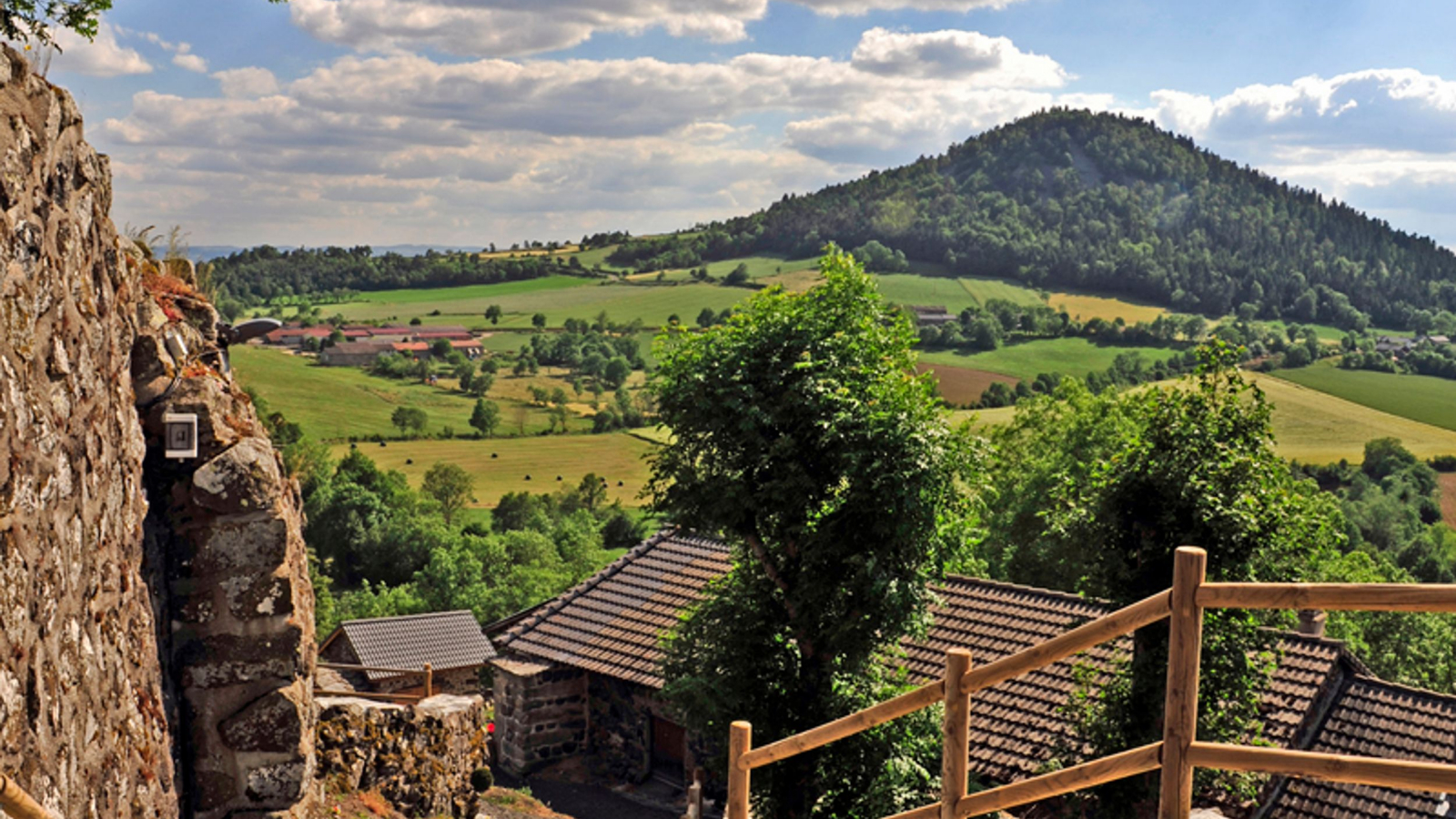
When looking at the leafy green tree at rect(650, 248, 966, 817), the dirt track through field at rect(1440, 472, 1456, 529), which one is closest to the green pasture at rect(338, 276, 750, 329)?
the dirt track through field at rect(1440, 472, 1456, 529)

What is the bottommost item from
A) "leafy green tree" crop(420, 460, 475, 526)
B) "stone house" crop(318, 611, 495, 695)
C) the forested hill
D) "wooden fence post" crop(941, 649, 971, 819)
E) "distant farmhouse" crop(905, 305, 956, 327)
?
"leafy green tree" crop(420, 460, 475, 526)

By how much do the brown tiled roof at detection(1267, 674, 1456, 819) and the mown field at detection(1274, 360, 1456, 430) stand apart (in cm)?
7303

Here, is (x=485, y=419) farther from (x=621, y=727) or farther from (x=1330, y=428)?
(x=621, y=727)

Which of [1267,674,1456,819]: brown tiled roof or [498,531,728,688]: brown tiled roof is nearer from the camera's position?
[1267,674,1456,819]: brown tiled roof

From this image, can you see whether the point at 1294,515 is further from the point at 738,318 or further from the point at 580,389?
the point at 580,389

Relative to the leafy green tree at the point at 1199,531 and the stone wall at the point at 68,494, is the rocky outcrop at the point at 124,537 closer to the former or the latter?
the stone wall at the point at 68,494

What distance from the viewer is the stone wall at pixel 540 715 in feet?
67.1

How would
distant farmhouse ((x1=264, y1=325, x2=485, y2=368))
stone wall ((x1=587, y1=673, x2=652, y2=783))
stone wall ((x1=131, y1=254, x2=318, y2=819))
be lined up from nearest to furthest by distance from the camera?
stone wall ((x1=131, y1=254, x2=318, y2=819)) → stone wall ((x1=587, y1=673, x2=652, y2=783)) → distant farmhouse ((x1=264, y1=325, x2=485, y2=368))

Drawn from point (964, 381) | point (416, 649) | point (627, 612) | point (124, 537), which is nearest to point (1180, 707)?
point (124, 537)

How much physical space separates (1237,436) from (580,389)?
88076 mm

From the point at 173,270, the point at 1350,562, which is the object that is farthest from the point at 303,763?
the point at 1350,562

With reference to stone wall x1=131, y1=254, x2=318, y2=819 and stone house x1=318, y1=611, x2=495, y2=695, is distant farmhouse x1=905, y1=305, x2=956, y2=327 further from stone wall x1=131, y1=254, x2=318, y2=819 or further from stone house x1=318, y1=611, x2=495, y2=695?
stone wall x1=131, y1=254, x2=318, y2=819

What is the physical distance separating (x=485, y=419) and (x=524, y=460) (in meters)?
9.52

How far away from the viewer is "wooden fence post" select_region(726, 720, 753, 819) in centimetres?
594
